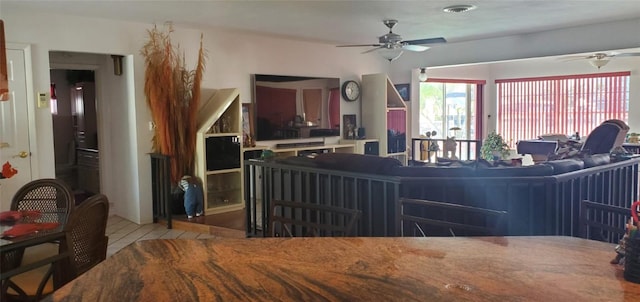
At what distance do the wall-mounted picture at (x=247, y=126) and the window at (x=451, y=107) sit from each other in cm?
451

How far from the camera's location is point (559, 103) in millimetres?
10344

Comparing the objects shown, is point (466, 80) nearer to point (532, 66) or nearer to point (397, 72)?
point (532, 66)

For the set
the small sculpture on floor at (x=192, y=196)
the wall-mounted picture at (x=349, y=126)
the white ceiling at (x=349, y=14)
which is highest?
the white ceiling at (x=349, y=14)

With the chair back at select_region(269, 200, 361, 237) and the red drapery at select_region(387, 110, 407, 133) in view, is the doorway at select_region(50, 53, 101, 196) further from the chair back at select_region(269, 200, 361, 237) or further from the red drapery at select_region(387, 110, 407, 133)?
the red drapery at select_region(387, 110, 407, 133)

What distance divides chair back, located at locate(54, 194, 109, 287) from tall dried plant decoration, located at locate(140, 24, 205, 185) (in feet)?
10.2

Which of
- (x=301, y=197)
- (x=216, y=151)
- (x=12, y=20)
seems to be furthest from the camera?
(x=216, y=151)

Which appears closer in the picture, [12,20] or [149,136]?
[12,20]

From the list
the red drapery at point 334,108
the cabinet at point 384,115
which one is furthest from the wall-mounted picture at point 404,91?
the red drapery at point 334,108

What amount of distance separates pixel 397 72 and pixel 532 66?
12.0ft

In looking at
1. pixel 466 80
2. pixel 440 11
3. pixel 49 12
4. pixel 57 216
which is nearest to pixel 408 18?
pixel 440 11

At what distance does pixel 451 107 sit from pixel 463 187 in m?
7.64

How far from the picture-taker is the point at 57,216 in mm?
2910

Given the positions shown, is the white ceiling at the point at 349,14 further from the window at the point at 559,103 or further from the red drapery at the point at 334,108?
the window at the point at 559,103

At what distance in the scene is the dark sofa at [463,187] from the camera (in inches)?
138
